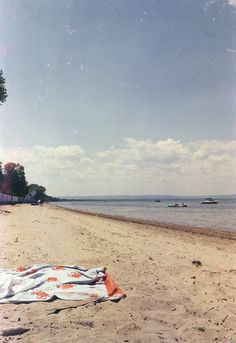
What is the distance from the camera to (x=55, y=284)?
23.1 ft

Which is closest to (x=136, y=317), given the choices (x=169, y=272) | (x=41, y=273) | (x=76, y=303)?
(x=76, y=303)

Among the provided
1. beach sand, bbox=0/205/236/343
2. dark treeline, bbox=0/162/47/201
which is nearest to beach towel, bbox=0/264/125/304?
beach sand, bbox=0/205/236/343

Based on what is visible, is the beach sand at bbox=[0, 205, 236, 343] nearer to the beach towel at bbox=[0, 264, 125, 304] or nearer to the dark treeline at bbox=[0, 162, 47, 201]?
the beach towel at bbox=[0, 264, 125, 304]

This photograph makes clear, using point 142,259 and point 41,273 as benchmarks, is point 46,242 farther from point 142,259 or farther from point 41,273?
point 41,273

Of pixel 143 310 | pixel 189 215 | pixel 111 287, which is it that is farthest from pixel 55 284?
pixel 189 215

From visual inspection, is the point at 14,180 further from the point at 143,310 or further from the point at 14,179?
the point at 143,310

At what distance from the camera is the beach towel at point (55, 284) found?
6.34 meters

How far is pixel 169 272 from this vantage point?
8.85 metres

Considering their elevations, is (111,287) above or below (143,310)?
above

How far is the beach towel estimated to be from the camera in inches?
250

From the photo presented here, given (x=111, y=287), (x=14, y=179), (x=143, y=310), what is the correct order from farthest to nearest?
(x=14, y=179) < (x=111, y=287) < (x=143, y=310)

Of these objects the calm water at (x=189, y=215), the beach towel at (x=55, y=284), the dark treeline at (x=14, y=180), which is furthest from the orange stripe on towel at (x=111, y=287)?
the dark treeline at (x=14, y=180)

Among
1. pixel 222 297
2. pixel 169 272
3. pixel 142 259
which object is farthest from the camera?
pixel 142 259

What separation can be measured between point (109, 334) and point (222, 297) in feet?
9.23
